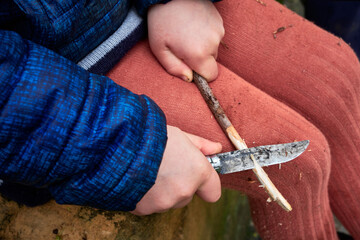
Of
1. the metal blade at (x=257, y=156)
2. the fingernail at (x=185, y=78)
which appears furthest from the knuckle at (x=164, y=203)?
the fingernail at (x=185, y=78)

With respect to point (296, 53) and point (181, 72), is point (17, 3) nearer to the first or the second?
point (181, 72)

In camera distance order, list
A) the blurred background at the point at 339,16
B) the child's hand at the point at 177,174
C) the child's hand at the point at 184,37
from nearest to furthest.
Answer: the child's hand at the point at 177,174
the child's hand at the point at 184,37
the blurred background at the point at 339,16

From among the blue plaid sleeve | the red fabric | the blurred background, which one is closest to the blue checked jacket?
the blue plaid sleeve

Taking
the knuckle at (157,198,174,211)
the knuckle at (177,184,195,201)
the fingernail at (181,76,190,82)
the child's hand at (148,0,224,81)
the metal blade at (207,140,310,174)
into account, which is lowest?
the knuckle at (157,198,174,211)

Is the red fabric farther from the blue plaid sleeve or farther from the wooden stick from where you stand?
the blue plaid sleeve

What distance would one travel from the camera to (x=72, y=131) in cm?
57

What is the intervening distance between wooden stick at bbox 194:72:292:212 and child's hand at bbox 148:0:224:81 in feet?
0.11

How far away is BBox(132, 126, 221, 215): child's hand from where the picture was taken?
0.66m

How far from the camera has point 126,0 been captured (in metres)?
0.79

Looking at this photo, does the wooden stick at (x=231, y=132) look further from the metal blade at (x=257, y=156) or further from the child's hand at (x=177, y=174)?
the child's hand at (x=177, y=174)

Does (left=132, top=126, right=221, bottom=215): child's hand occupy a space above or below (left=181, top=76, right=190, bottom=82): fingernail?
→ below

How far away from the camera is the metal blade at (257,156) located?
73cm

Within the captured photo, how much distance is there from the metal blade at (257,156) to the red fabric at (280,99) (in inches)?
1.8

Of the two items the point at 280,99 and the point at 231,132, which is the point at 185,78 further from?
the point at 280,99
